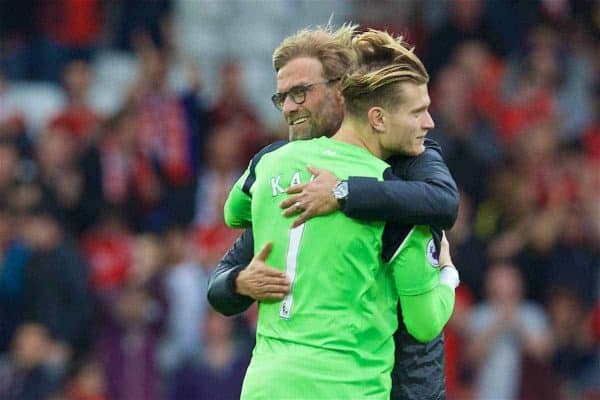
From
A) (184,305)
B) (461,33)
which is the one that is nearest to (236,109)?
(461,33)

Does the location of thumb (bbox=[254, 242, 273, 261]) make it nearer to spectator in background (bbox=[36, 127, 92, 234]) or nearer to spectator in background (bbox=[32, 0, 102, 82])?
spectator in background (bbox=[36, 127, 92, 234])

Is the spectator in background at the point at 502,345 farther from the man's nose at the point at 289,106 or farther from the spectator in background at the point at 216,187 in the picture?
the man's nose at the point at 289,106

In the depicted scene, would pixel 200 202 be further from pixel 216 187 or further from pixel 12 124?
pixel 12 124

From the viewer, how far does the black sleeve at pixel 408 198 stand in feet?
12.1

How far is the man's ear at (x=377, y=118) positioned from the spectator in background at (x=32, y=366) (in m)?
5.50

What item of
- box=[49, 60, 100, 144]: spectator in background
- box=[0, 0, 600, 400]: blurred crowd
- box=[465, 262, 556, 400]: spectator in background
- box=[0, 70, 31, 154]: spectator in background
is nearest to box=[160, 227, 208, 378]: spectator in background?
box=[0, 0, 600, 400]: blurred crowd

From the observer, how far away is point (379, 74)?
3.74 m

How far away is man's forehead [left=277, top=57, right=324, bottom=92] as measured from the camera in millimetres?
4043

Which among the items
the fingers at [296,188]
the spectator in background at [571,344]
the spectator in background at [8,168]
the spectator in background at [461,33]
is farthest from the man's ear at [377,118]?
the spectator in background at [461,33]

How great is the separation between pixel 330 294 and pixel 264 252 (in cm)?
25

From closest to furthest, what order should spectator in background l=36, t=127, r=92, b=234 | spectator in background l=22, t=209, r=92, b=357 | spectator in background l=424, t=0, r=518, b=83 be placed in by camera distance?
spectator in background l=22, t=209, r=92, b=357 → spectator in background l=36, t=127, r=92, b=234 → spectator in background l=424, t=0, r=518, b=83

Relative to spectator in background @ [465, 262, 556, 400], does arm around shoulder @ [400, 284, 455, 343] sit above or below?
above

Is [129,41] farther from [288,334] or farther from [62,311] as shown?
[288,334]

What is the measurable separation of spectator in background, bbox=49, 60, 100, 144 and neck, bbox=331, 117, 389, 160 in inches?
252
